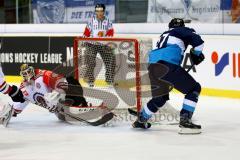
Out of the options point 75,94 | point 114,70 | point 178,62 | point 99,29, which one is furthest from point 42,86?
point 99,29

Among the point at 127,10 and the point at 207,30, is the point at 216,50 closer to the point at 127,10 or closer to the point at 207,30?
the point at 207,30

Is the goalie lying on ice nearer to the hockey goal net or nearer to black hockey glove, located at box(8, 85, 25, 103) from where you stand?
black hockey glove, located at box(8, 85, 25, 103)

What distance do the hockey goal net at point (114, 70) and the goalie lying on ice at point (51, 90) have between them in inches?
7.6

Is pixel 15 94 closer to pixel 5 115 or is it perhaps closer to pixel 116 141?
pixel 5 115

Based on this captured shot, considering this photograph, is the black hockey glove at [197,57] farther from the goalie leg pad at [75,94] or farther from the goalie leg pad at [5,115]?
the goalie leg pad at [5,115]

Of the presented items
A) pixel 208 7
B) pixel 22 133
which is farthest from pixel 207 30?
pixel 22 133

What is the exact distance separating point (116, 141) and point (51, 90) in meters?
0.98

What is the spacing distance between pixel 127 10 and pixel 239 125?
126 inches

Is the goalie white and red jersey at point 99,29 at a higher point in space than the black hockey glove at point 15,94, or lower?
higher

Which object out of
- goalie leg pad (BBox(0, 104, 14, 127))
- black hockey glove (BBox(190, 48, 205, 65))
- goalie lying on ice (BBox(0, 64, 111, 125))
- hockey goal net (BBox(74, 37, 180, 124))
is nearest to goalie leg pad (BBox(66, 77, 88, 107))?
goalie lying on ice (BBox(0, 64, 111, 125))

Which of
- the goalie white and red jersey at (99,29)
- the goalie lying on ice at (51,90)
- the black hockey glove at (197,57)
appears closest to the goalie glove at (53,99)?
the goalie lying on ice at (51,90)

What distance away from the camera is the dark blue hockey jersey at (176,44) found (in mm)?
4695

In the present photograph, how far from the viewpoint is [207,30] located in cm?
718

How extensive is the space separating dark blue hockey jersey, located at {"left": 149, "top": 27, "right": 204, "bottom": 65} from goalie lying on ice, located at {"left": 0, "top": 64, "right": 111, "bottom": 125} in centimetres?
91
